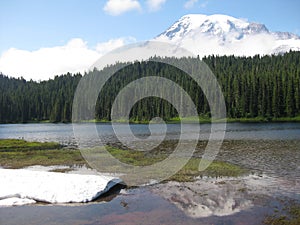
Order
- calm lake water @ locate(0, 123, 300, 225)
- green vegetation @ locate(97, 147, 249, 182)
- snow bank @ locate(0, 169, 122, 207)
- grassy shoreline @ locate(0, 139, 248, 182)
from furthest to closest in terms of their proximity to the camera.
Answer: grassy shoreline @ locate(0, 139, 248, 182) → green vegetation @ locate(97, 147, 249, 182) → snow bank @ locate(0, 169, 122, 207) → calm lake water @ locate(0, 123, 300, 225)

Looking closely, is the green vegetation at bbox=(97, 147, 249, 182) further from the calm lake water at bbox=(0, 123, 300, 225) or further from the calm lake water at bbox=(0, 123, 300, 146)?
the calm lake water at bbox=(0, 123, 300, 146)

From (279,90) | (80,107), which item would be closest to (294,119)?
(279,90)

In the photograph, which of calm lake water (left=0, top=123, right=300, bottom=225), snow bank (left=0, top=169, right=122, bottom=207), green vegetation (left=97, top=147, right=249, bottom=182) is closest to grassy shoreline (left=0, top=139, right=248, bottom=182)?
green vegetation (left=97, top=147, right=249, bottom=182)

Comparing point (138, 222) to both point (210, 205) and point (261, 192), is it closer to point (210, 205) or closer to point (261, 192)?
point (210, 205)

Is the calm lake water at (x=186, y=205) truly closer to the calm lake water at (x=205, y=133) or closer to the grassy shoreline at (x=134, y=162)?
the grassy shoreline at (x=134, y=162)

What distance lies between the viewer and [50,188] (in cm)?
2277

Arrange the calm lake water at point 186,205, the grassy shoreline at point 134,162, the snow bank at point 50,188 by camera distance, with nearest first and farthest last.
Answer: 1. the calm lake water at point 186,205
2. the snow bank at point 50,188
3. the grassy shoreline at point 134,162

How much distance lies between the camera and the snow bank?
21812mm

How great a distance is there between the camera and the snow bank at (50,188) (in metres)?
21.8

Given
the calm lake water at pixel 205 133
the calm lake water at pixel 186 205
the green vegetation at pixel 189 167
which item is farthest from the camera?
the calm lake water at pixel 205 133

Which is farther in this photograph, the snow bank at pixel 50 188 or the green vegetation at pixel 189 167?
the green vegetation at pixel 189 167

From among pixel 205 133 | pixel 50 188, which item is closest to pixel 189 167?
pixel 50 188

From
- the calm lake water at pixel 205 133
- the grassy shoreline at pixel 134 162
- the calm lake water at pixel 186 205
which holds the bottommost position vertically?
the calm lake water at pixel 186 205

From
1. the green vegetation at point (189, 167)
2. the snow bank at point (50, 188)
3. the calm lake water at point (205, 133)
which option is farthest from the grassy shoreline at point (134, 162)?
the calm lake water at point (205, 133)
